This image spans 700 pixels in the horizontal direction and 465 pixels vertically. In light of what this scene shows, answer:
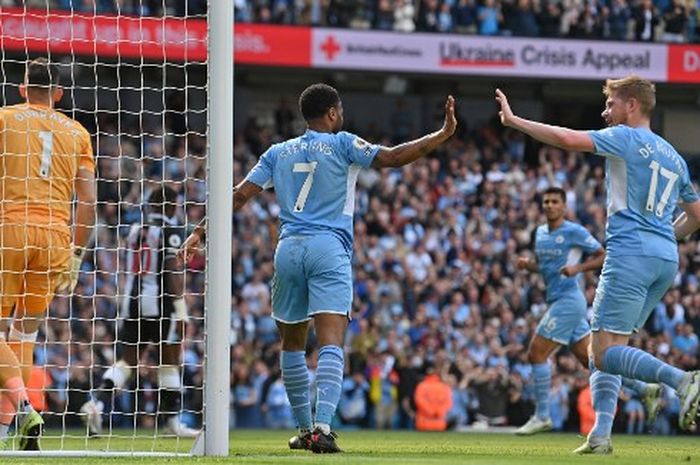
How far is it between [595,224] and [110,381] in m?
14.3

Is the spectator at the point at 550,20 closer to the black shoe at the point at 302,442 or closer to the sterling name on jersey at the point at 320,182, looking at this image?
the sterling name on jersey at the point at 320,182

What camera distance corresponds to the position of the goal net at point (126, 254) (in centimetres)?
1299

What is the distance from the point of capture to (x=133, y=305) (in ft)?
50.3

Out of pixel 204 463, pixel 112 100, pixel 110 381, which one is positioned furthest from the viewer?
pixel 112 100

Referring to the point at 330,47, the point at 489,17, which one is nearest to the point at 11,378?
the point at 330,47

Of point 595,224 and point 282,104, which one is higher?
point 282,104

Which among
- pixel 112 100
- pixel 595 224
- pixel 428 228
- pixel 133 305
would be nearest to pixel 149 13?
pixel 112 100

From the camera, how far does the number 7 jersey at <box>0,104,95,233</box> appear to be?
10.5 meters

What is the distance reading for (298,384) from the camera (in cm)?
1031

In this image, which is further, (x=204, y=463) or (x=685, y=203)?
(x=685, y=203)

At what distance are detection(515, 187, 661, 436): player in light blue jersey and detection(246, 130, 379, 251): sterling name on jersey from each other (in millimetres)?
5482

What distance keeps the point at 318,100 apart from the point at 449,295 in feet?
49.9

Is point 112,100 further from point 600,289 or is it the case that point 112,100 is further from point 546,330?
point 600,289

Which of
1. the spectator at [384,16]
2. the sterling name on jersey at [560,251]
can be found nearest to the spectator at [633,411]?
the sterling name on jersey at [560,251]
